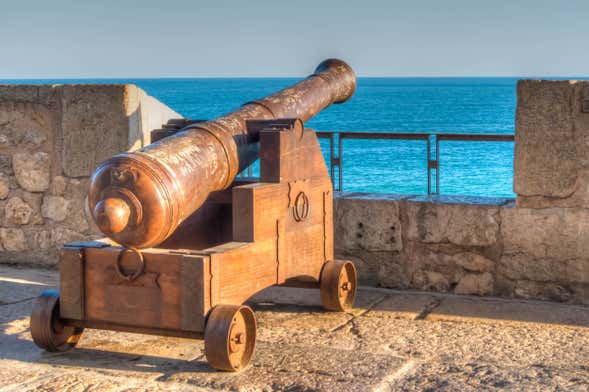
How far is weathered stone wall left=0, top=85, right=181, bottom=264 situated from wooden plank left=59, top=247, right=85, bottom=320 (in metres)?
2.10

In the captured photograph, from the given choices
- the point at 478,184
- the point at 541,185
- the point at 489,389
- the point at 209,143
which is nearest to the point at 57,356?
the point at 209,143

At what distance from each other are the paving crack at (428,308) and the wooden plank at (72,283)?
6.70 feet

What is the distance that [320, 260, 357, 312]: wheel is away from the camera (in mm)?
5617

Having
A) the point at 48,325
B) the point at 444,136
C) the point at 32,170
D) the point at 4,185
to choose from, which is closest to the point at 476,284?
the point at 444,136

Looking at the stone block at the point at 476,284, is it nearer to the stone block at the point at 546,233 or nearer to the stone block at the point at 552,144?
the stone block at the point at 546,233

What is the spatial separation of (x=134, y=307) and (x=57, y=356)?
57cm

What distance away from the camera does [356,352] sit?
4762 mm

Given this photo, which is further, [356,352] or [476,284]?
[476,284]

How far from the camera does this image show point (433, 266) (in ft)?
20.5

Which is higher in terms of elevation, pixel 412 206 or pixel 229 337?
pixel 412 206

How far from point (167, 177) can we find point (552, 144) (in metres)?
2.66

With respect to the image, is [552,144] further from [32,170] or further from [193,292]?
[32,170]

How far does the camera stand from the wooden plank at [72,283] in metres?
4.70

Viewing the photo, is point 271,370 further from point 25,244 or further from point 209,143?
point 25,244
